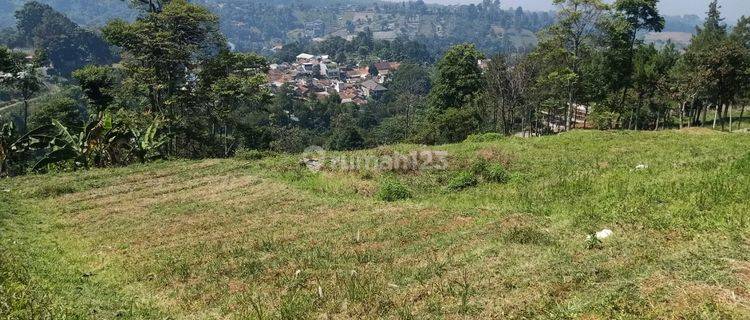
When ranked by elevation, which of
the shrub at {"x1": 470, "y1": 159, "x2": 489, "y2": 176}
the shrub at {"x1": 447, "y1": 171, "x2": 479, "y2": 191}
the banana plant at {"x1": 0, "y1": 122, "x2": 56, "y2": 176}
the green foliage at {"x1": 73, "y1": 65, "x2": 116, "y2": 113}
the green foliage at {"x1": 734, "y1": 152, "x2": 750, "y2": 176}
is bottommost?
the shrub at {"x1": 447, "y1": 171, "x2": 479, "y2": 191}

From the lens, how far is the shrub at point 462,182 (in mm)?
17219

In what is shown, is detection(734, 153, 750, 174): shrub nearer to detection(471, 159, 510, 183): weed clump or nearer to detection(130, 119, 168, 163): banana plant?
detection(471, 159, 510, 183): weed clump

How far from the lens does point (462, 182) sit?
17.3m

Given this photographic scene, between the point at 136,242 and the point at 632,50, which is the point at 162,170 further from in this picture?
the point at 632,50

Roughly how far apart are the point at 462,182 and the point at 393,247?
7.33 m

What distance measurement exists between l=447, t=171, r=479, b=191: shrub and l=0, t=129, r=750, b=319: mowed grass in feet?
0.80

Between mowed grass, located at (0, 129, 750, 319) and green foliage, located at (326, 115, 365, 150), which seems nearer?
mowed grass, located at (0, 129, 750, 319)

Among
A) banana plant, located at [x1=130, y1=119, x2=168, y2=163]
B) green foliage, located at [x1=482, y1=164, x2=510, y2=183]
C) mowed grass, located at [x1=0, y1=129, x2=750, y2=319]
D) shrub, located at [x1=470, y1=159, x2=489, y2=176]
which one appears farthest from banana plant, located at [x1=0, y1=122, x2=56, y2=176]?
green foliage, located at [x1=482, y1=164, x2=510, y2=183]

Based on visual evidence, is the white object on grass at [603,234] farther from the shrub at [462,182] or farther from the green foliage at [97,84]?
the green foliage at [97,84]

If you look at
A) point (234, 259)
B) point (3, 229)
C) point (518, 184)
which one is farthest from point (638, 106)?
point (3, 229)

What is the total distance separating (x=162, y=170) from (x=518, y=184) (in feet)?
49.3

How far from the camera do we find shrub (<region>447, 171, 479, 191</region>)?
17.2 metres

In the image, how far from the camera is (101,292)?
893 cm

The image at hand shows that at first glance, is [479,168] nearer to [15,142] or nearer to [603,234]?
[603,234]
